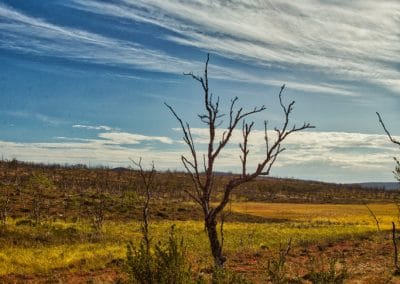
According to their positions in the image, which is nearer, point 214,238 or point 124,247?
point 214,238

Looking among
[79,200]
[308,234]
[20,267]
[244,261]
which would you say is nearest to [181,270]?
[244,261]

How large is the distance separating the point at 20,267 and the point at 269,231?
2519 centimetres

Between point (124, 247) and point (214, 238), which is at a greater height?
point (214, 238)

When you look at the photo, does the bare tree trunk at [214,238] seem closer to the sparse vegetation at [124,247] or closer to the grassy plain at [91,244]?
the sparse vegetation at [124,247]

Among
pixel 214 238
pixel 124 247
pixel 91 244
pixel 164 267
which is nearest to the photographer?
pixel 214 238

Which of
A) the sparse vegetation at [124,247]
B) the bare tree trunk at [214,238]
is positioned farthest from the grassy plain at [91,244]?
the bare tree trunk at [214,238]

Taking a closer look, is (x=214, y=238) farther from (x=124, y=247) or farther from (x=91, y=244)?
(x=91, y=244)

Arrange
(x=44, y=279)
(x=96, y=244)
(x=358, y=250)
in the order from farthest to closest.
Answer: (x=96, y=244) < (x=358, y=250) < (x=44, y=279)

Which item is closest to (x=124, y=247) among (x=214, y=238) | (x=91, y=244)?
(x=91, y=244)

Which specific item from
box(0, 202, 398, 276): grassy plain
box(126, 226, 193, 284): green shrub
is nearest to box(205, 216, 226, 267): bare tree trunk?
box(126, 226, 193, 284): green shrub

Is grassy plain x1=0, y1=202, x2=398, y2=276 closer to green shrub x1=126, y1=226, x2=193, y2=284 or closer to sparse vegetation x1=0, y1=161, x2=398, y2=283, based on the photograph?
sparse vegetation x1=0, y1=161, x2=398, y2=283

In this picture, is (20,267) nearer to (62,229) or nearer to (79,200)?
(62,229)

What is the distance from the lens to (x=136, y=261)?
423 inches

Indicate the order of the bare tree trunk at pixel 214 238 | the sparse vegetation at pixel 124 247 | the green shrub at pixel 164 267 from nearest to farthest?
the bare tree trunk at pixel 214 238, the green shrub at pixel 164 267, the sparse vegetation at pixel 124 247
